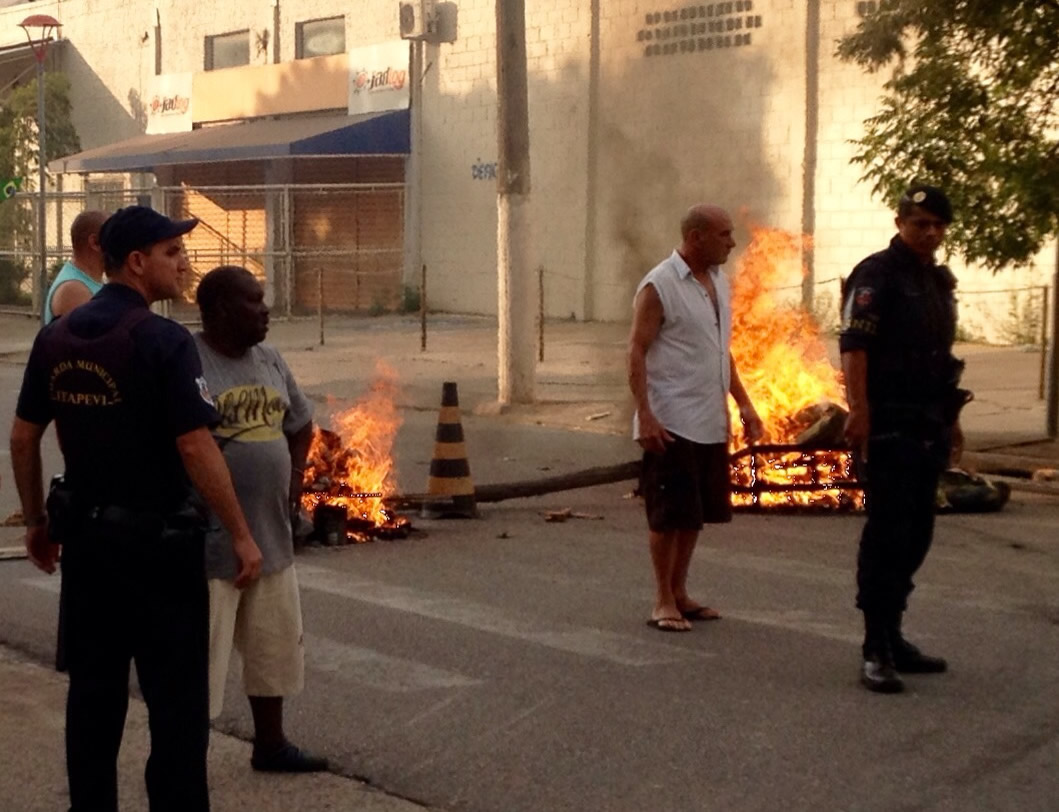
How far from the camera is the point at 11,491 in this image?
1184 cm

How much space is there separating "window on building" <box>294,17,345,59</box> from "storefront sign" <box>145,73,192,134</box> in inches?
133

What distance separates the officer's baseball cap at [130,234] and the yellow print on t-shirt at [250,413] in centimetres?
82

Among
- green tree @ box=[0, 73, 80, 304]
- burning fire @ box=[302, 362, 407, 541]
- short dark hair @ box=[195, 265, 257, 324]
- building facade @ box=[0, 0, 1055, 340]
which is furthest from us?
green tree @ box=[0, 73, 80, 304]

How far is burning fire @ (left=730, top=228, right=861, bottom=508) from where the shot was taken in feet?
36.0

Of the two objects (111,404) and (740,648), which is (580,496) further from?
(111,404)

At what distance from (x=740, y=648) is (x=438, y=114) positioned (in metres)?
25.3

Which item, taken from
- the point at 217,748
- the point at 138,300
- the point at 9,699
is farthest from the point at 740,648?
the point at 138,300

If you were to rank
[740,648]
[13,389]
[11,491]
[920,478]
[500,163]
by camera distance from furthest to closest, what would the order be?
[13,389] < [500,163] < [11,491] < [740,648] < [920,478]

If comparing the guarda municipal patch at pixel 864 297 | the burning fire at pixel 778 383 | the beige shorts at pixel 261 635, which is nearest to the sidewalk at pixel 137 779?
Answer: the beige shorts at pixel 261 635

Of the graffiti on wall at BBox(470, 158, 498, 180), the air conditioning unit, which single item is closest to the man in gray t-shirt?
the graffiti on wall at BBox(470, 158, 498, 180)

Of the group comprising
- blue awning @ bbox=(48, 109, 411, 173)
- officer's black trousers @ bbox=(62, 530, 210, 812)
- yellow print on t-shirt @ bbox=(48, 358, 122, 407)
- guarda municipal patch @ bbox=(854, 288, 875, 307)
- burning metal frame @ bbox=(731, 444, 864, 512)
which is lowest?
burning metal frame @ bbox=(731, 444, 864, 512)

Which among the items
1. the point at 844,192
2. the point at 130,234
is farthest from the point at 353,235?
the point at 130,234

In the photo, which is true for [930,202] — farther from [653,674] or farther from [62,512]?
[62,512]

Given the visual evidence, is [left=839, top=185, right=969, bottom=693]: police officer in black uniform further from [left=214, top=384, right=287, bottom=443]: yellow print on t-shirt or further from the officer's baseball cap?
the officer's baseball cap
